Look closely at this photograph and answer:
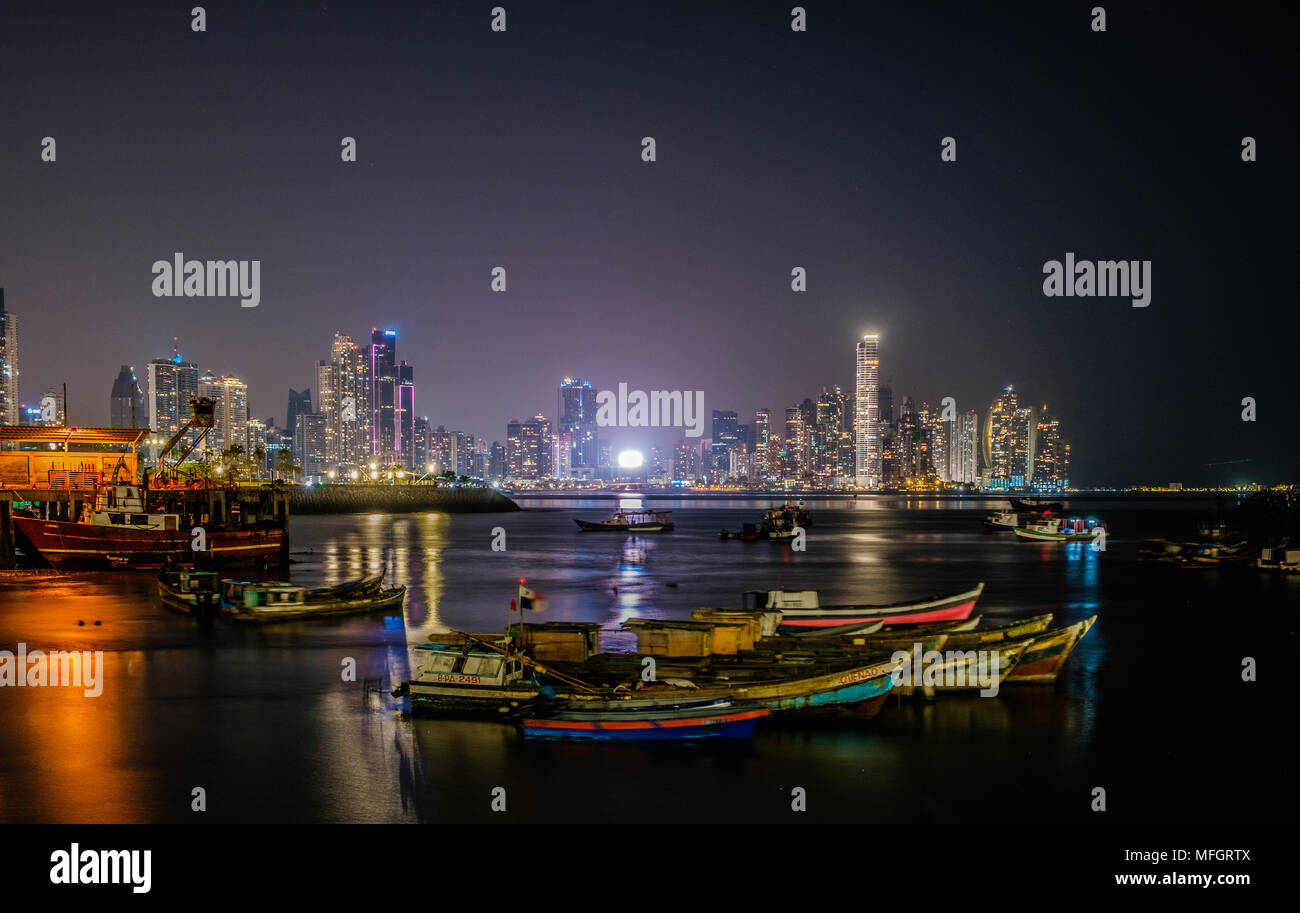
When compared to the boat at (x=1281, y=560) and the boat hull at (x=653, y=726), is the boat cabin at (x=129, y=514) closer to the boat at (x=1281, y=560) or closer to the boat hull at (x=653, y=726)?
the boat hull at (x=653, y=726)

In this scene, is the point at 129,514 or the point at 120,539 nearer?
the point at 120,539

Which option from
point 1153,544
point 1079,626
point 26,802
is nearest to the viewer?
point 26,802

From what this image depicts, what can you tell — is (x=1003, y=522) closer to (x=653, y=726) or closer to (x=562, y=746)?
(x=653, y=726)

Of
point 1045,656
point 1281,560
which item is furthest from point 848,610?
point 1281,560

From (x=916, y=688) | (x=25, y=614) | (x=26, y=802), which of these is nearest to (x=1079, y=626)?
(x=916, y=688)

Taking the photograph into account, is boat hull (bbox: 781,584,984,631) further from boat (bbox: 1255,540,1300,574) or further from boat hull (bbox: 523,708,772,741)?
boat (bbox: 1255,540,1300,574)
